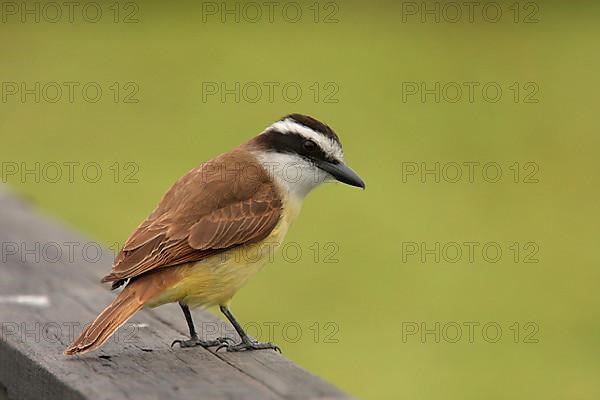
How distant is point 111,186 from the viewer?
14445 mm

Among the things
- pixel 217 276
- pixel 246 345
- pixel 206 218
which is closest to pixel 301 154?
pixel 206 218

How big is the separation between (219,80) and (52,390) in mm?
13985

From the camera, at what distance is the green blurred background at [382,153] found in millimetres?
10516

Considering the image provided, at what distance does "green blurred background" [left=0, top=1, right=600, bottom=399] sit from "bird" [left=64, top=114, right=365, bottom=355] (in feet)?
12.6

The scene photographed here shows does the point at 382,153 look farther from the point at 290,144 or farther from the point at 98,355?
the point at 98,355

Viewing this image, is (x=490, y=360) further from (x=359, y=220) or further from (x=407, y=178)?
(x=407, y=178)

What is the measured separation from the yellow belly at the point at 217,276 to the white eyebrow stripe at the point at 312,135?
563 millimetres

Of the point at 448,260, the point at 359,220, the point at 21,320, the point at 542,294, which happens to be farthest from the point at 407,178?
the point at 21,320

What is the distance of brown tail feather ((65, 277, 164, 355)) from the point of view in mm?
4320

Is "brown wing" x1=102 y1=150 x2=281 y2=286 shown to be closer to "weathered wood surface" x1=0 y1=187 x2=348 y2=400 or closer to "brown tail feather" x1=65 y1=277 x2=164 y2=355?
"brown tail feather" x1=65 y1=277 x2=164 y2=355

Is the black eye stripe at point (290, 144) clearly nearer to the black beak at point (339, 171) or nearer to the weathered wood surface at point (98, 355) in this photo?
the black beak at point (339, 171)

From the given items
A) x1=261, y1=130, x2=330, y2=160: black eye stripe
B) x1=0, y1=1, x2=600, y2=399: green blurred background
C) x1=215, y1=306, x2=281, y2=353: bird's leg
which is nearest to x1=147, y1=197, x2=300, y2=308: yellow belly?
x1=215, y1=306, x2=281, y2=353: bird's leg

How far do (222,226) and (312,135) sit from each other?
79cm

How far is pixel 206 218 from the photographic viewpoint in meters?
5.36
